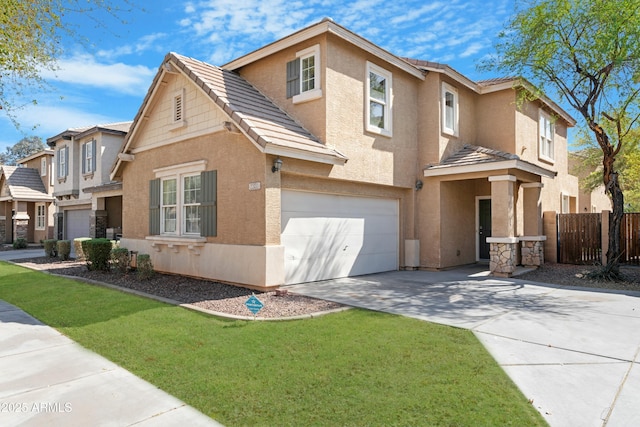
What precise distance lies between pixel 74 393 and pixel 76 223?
21.9m

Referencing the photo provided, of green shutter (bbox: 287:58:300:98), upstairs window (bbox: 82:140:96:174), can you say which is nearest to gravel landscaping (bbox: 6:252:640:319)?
green shutter (bbox: 287:58:300:98)

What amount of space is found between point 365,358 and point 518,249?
11.6m

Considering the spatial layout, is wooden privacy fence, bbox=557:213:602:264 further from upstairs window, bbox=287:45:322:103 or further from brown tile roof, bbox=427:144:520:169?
upstairs window, bbox=287:45:322:103

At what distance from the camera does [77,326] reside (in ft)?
21.8

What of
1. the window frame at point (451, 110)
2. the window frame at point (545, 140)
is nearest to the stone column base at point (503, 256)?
the window frame at point (451, 110)

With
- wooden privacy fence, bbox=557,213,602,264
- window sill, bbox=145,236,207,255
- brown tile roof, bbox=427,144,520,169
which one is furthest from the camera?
wooden privacy fence, bbox=557,213,602,264

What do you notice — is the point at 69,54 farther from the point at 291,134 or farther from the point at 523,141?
the point at 523,141

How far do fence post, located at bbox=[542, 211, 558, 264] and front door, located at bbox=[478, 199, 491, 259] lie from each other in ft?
7.98

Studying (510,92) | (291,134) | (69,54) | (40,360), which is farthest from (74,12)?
(510,92)

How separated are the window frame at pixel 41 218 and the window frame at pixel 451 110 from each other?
26286 millimetres

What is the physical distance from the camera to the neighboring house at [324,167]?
9.91 m

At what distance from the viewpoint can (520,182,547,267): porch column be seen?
1393 centimetres

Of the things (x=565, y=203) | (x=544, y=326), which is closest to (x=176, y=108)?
(x=544, y=326)

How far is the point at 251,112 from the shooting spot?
402 inches
